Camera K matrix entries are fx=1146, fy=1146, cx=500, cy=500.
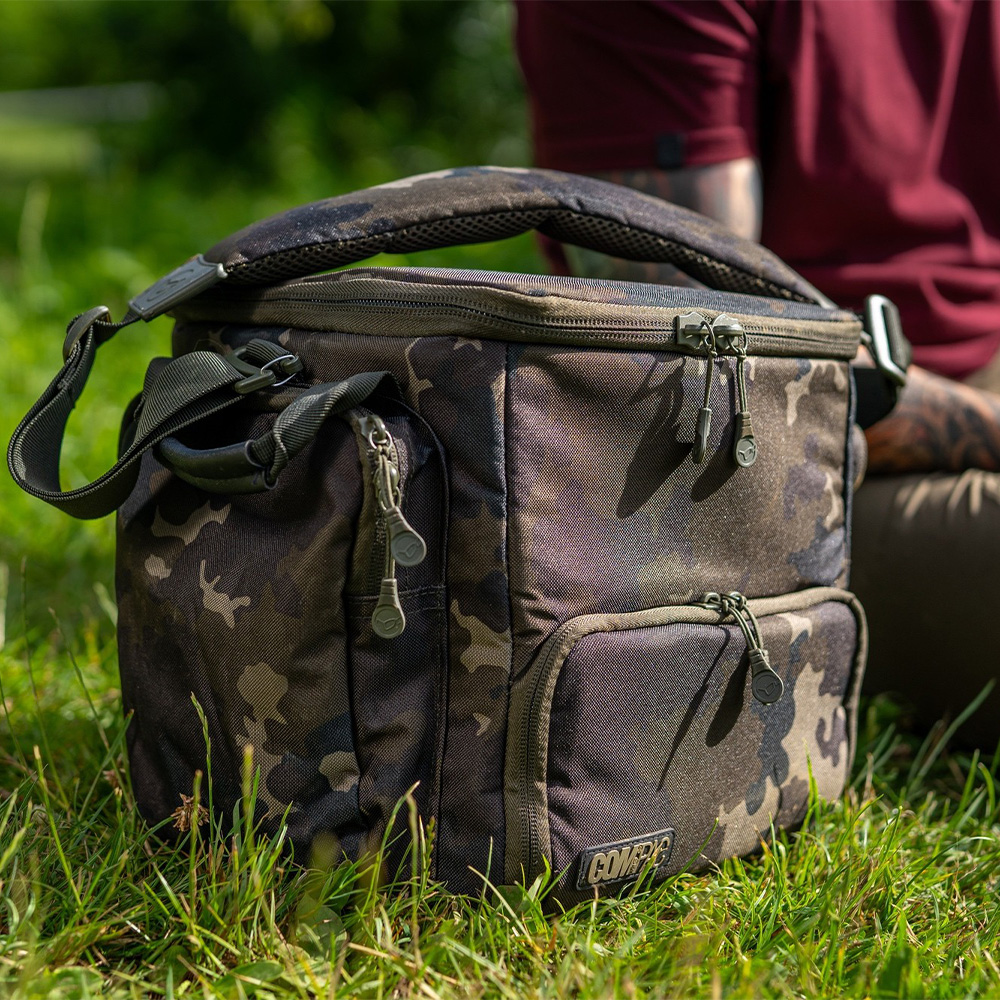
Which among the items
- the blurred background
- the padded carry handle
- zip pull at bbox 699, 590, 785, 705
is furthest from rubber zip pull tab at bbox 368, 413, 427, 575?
the blurred background

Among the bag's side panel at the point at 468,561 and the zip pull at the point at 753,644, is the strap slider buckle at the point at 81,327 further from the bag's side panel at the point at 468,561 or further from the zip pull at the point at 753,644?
the zip pull at the point at 753,644

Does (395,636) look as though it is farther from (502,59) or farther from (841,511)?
(502,59)

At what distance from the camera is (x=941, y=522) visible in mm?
1823

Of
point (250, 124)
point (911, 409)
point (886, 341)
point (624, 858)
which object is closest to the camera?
point (624, 858)

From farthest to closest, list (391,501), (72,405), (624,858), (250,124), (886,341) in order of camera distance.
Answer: (250,124)
(886,341)
(72,405)
(624,858)
(391,501)

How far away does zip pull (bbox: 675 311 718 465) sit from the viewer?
1.34 m

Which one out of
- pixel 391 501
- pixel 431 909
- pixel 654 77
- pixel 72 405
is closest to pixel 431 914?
pixel 431 909

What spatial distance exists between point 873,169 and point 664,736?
1155 mm

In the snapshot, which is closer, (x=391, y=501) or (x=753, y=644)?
(x=391, y=501)

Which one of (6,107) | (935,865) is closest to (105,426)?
(935,865)

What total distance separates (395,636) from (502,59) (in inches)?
254

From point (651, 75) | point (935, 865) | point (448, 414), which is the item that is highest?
point (651, 75)

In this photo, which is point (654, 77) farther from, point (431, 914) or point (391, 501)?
point (431, 914)

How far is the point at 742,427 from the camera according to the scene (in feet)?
4.53
